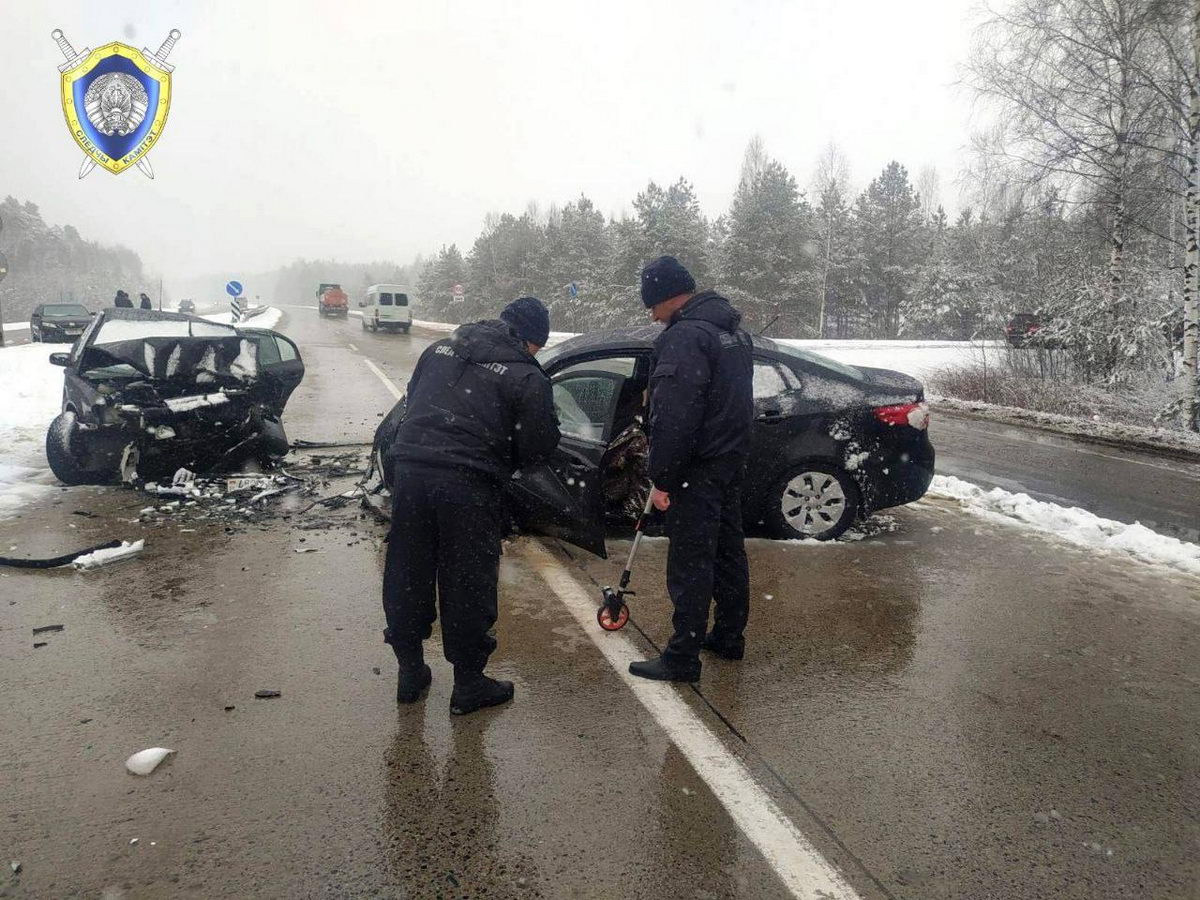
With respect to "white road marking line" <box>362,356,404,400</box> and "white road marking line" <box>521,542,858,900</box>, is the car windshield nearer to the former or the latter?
"white road marking line" <box>362,356,404,400</box>

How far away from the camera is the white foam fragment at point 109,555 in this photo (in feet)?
16.2

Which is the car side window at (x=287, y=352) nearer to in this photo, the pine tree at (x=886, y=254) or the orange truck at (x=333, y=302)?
the pine tree at (x=886, y=254)

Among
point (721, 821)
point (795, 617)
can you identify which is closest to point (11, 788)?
point (721, 821)

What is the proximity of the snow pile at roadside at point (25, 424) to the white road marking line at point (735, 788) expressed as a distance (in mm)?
5490

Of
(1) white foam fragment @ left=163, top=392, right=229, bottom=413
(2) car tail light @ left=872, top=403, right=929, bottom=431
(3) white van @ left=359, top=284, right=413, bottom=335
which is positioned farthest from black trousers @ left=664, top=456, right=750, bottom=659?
(3) white van @ left=359, top=284, right=413, bottom=335

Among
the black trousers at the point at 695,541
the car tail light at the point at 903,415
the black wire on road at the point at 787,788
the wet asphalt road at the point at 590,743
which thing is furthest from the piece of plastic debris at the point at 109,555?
the car tail light at the point at 903,415

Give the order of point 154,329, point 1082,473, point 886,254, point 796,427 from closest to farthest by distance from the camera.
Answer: point 796,427, point 154,329, point 1082,473, point 886,254

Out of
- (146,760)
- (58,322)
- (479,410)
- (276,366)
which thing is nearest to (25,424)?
(276,366)

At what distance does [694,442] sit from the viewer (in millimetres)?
3406

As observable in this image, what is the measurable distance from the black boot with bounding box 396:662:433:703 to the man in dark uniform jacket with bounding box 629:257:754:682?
0.98 meters

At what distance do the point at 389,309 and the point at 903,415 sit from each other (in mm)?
33916

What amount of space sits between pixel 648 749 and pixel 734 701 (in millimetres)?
583

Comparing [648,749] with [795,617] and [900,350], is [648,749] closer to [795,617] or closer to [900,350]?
[795,617]

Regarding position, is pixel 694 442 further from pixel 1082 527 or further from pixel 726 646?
pixel 1082 527
